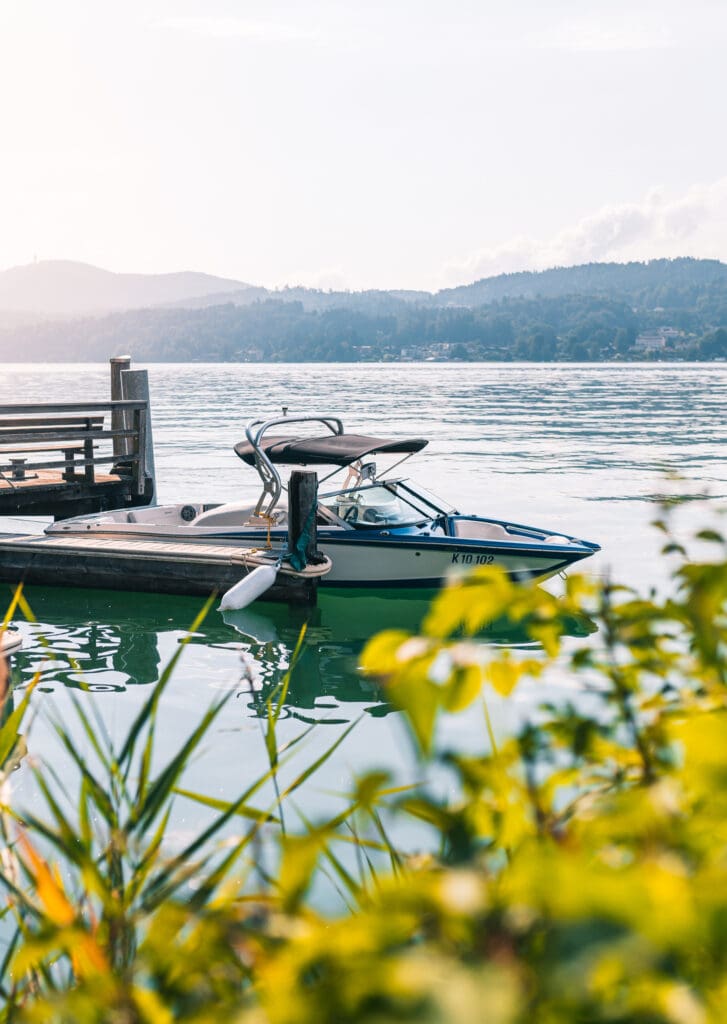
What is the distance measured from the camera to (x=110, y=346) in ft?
655

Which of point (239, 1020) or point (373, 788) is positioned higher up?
point (373, 788)

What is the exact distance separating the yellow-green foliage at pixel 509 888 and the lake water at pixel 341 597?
1.73 feet

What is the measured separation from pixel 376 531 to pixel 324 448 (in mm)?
1180

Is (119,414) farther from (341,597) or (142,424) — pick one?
(341,597)

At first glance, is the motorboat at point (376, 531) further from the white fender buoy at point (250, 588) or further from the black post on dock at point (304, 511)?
the white fender buoy at point (250, 588)

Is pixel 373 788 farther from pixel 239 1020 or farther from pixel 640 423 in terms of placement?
pixel 640 423

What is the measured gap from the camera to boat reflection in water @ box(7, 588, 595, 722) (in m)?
10.0

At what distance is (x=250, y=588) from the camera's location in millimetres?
11438

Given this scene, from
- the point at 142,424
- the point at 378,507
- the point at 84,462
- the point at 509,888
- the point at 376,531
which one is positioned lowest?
the point at 376,531

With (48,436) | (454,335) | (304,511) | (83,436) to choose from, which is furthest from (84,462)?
(454,335)

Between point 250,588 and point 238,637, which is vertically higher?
point 250,588

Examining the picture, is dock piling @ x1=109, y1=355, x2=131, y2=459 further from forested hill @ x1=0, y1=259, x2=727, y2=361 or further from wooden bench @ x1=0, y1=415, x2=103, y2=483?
forested hill @ x1=0, y1=259, x2=727, y2=361

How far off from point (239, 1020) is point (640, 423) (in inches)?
1791

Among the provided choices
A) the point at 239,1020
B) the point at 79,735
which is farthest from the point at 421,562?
the point at 239,1020
